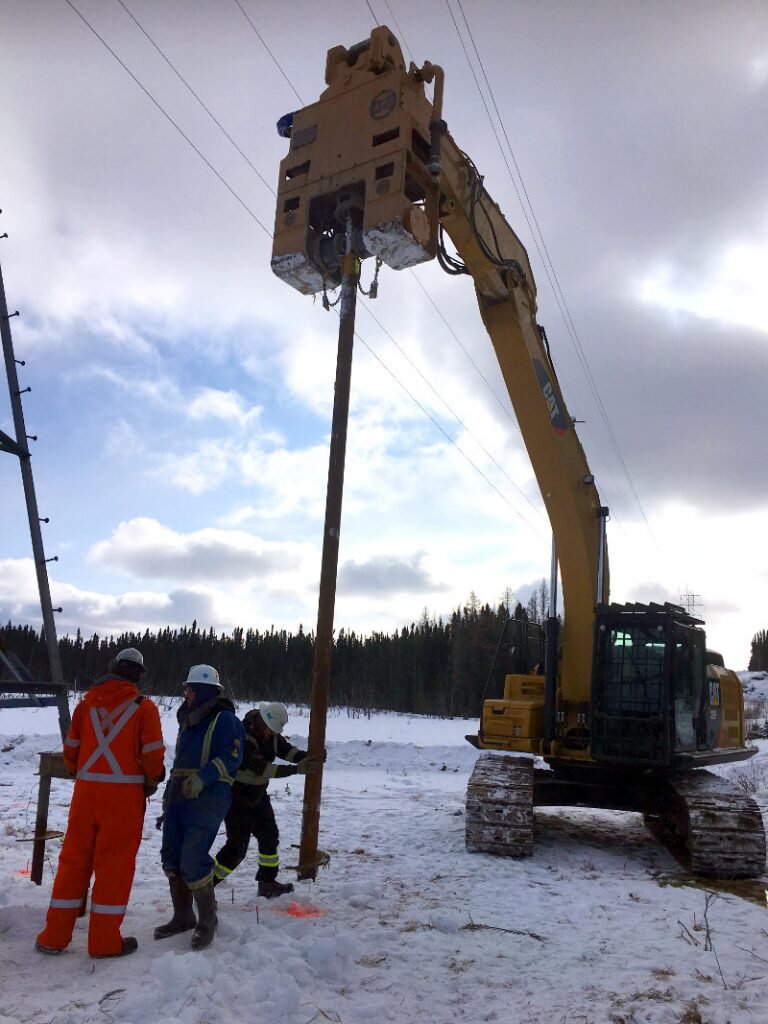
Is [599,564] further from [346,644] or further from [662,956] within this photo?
[346,644]

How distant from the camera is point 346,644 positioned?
75438 mm

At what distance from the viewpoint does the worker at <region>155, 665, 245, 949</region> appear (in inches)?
199

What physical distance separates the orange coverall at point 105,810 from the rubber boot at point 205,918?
459 millimetres

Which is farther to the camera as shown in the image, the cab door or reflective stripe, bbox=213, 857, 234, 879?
the cab door

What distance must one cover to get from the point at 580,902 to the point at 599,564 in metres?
4.27

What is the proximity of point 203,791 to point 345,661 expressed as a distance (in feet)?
230

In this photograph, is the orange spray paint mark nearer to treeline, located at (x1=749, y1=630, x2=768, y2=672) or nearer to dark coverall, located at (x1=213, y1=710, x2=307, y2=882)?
dark coverall, located at (x1=213, y1=710, x2=307, y2=882)

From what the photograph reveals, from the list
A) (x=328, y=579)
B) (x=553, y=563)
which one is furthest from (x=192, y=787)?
(x=553, y=563)

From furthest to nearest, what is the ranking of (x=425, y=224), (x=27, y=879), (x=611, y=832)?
(x=611, y=832), (x=425, y=224), (x=27, y=879)

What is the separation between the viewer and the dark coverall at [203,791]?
16.7 feet

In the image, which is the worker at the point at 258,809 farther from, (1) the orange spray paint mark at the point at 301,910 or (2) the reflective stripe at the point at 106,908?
(2) the reflective stripe at the point at 106,908

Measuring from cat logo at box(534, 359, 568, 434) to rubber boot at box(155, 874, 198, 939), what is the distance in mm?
6856

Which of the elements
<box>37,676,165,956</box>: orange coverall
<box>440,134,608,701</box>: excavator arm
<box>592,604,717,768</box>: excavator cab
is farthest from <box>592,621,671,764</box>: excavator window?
<box>37,676,165,956</box>: orange coverall

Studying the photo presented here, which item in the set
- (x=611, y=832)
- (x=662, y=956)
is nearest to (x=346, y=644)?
(x=611, y=832)
